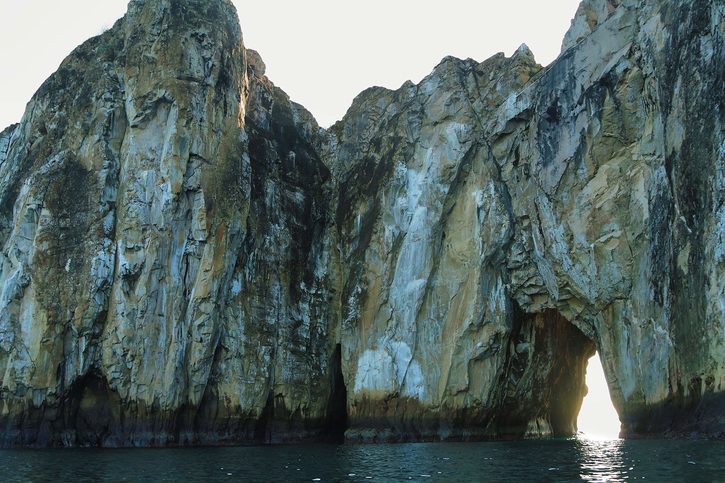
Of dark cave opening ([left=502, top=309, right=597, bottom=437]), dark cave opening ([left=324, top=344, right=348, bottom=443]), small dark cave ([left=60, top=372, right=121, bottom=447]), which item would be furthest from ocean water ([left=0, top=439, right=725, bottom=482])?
dark cave opening ([left=324, top=344, right=348, bottom=443])

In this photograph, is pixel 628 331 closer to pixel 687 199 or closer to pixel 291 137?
pixel 687 199

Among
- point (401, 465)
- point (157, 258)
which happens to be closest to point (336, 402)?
point (157, 258)

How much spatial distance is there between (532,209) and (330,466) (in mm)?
18424

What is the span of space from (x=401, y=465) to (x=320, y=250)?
23718 mm

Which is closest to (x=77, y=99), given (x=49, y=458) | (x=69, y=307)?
(x=69, y=307)

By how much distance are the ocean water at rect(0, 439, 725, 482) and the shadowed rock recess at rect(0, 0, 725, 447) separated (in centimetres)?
799

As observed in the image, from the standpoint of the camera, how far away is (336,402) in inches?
1718

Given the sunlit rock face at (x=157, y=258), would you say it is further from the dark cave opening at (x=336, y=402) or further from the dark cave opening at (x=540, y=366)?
the dark cave opening at (x=540, y=366)

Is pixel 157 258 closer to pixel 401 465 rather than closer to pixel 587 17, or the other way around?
pixel 401 465

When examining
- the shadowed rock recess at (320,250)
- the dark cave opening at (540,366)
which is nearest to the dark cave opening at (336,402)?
the shadowed rock recess at (320,250)

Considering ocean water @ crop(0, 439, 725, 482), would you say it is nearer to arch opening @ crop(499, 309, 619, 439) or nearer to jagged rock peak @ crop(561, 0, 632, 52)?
arch opening @ crop(499, 309, 619, 439)

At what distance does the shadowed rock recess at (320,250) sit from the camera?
32156mm

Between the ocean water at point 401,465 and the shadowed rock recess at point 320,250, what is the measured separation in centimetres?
799

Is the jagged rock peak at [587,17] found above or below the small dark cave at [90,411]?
above
